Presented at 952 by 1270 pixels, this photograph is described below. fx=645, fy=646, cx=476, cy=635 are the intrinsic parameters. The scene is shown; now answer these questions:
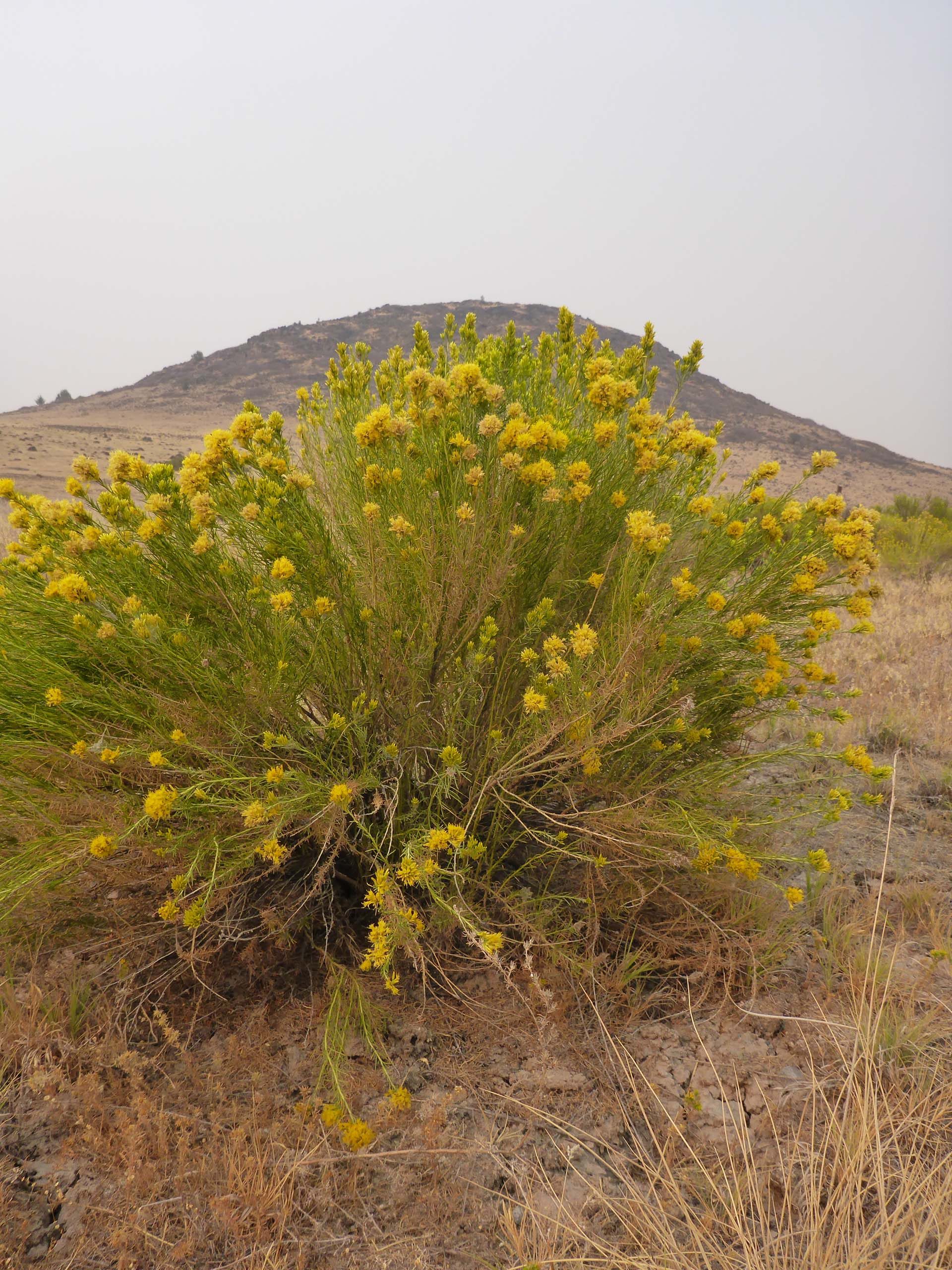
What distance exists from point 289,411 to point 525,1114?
4126cm

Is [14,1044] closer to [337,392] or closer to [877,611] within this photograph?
[337,392]

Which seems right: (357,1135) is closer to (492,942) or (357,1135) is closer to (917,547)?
(492,942)

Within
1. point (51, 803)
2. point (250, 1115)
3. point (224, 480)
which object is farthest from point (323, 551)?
point (250, 1115)

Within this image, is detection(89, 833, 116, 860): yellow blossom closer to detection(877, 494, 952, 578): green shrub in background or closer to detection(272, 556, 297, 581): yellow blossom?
detection(272, 556, 297, 581): yellow blossom

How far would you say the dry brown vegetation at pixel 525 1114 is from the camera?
4.60ft

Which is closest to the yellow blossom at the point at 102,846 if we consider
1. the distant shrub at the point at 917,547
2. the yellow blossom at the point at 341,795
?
the yellow blossom at the point at 341,795

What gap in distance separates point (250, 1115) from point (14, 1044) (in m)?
0.71

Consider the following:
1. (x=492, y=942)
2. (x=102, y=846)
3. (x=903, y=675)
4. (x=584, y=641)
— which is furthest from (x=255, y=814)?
(x=903, y=675)

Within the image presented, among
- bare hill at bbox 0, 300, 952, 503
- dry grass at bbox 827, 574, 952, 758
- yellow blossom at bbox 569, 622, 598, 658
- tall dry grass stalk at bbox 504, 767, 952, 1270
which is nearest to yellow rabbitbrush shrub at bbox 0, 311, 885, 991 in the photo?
yellow blossom at bbox 569, 622, 598, 658

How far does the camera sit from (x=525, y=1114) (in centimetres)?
172

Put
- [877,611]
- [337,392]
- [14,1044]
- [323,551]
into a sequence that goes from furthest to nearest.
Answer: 1. [877,611]
2. [337,392]
3. [323,551]
4. [14,1044]

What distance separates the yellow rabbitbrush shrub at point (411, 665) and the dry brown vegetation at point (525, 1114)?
0.27 m

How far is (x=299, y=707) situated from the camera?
2.09 meters

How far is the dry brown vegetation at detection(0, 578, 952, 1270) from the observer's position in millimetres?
1403
